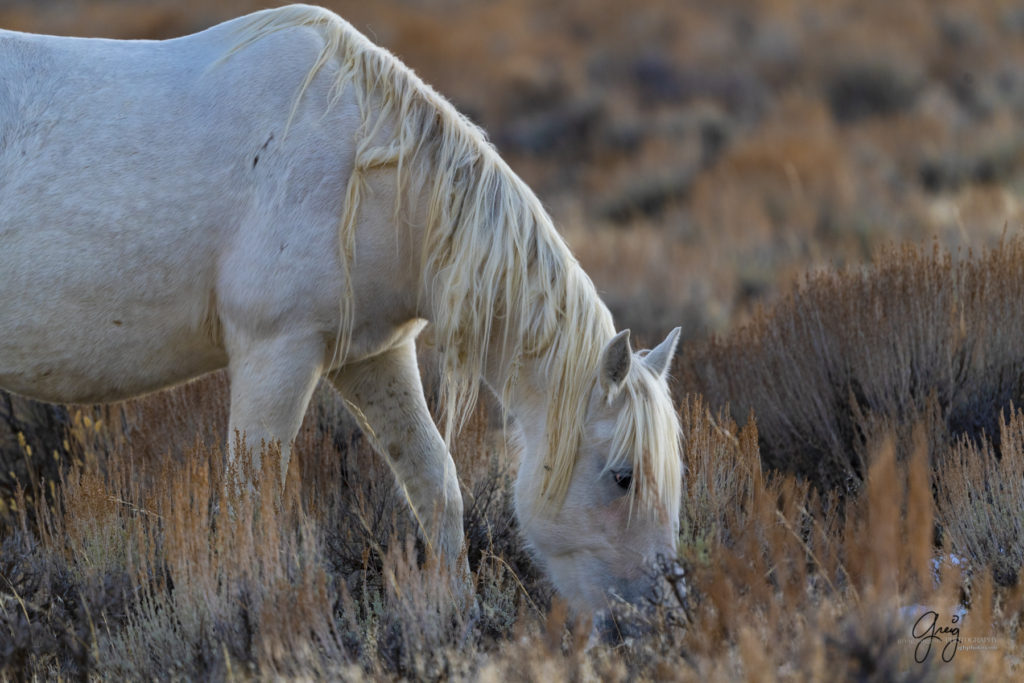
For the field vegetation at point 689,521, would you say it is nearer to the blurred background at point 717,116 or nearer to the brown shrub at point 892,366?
the brown shrub at point 892,366

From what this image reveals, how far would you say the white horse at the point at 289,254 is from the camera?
2953mm

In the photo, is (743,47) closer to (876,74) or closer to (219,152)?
(876,74)

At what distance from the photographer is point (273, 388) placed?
118 inches

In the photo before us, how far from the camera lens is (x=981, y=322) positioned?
407 centimetres

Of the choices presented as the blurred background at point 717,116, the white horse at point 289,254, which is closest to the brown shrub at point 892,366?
the white horse at point 289,254

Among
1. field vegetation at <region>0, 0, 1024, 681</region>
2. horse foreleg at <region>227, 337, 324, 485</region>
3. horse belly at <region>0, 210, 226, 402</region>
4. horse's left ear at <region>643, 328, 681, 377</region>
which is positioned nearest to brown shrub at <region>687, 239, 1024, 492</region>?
field vegetation at <region>0, 0, 1024, 681</region>

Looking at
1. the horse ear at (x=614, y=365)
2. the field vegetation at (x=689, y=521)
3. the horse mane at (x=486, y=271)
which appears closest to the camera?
the field vegetation at (x=689, y=521)

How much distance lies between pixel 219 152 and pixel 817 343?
241cm

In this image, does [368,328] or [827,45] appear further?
[827,45]

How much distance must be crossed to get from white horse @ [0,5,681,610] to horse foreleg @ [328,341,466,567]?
18cm

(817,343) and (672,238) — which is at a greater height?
(817,343)

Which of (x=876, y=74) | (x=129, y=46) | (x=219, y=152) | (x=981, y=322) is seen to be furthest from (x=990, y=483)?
(x=876, y=74)

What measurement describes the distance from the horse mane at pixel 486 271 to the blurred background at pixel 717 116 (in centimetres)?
434

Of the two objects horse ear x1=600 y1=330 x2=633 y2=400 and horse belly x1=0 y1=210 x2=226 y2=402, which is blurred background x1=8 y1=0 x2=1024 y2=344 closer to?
horse belly x1=0 y1=210 x2=226 y2=402
